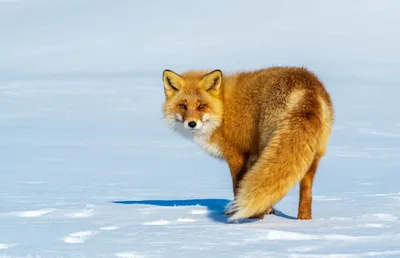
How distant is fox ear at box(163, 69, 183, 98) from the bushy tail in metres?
1.65

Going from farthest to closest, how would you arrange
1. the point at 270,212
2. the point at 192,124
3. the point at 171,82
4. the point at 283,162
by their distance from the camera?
the point at 171,82 → the point at 270,212 → the point at 192,124 → the point at 283,162

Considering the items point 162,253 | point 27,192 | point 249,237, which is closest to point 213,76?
point 249,237

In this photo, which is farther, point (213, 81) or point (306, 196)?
point (213, 81)

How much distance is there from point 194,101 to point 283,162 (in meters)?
1.60

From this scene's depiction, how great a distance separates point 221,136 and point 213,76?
0.66 metres

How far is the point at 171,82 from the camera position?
774cm

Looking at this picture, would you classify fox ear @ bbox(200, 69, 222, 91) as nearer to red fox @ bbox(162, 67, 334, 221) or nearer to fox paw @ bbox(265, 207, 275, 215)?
red fox @ bbox(162, 67, 334, 221)

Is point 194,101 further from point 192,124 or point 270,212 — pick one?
point 270,212

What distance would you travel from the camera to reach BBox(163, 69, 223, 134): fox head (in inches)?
287

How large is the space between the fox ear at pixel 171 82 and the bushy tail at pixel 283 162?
1652 mm

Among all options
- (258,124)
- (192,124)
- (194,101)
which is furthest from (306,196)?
(194,101)

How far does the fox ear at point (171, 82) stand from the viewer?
7688mm

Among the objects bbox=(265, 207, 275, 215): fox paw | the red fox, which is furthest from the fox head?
bbox=(265, 207, 275, 215): fox paw

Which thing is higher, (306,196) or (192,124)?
(192,124)
